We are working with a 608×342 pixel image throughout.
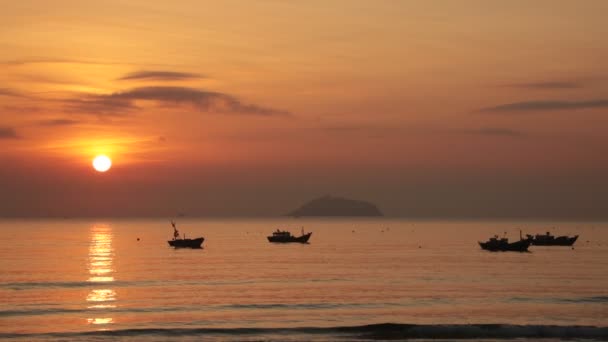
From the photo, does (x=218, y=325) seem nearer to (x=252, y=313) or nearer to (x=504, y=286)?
(x=252, y=313)

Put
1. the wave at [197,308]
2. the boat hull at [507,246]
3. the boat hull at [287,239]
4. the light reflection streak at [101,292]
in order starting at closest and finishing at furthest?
1. the light reflection streak at [101,292]
2. the wave at [197,308]
3. the boat hull at [507,246]
4. the boat hull at [287,239]

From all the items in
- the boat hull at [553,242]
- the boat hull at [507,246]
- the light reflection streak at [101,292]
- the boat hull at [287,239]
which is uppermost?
the boat hull at [287,239]

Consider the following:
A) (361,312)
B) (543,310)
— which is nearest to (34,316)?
(361,312)

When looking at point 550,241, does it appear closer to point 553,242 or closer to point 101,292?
point 553,242

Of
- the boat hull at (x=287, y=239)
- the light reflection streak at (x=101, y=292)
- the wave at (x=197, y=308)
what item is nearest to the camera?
the light reflection streak at (x=101, y=292)

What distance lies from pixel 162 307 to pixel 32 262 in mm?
60424

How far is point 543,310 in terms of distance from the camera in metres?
61.4

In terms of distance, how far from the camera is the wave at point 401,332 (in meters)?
49.9

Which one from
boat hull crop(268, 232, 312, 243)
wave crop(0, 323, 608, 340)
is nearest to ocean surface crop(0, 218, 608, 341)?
wave crop(0, 323, 608, 340)

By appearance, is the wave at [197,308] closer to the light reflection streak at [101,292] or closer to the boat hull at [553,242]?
the light reflection streak at [101,292]

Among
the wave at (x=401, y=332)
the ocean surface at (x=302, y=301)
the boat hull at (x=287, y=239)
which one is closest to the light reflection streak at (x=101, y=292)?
the ocean surface at (x=302, y=301)

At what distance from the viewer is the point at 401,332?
51.0m

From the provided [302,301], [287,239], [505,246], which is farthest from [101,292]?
[287,239]

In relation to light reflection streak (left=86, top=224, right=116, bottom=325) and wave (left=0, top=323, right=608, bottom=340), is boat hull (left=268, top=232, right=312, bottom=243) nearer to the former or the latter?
light reflection streak (left=86, top=224, right=116, bottom=325)
